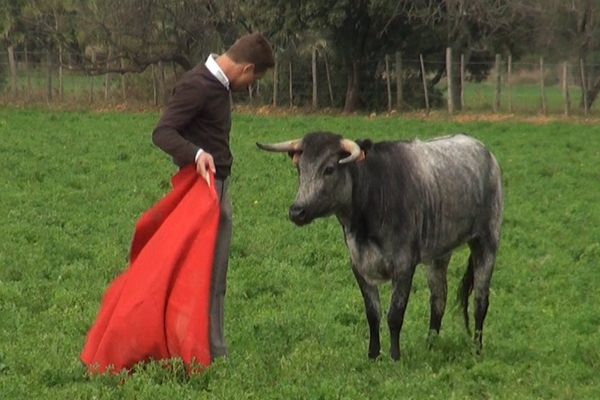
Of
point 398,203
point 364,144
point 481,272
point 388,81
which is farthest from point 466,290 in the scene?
point 388,81

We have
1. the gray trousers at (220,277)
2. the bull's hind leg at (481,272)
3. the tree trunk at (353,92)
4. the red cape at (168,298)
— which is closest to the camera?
the red cape at (168,298)

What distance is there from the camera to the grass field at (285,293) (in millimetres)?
7293

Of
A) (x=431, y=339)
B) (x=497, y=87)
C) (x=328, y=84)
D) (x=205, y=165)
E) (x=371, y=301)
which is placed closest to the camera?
(x=205, y=165)

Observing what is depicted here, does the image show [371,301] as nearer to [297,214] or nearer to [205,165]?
[297,214]

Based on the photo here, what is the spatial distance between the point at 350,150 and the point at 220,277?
1255mm

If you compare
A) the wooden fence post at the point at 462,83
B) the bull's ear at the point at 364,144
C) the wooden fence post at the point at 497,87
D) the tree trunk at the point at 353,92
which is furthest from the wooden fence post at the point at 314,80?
the bull's ear at the point at 364,144

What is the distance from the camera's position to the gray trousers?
736cm

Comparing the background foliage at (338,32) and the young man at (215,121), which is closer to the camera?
the young man at (215,121)

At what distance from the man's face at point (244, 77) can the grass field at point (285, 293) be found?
74.9 inches

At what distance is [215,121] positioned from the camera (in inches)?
289

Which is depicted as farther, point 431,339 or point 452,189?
point 431,339

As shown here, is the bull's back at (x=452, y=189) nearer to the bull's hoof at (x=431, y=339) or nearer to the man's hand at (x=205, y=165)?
the bull's hoof at (x=431, y=339)

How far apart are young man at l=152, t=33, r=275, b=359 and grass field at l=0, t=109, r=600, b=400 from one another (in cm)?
71

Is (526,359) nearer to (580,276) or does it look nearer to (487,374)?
(487,374)
